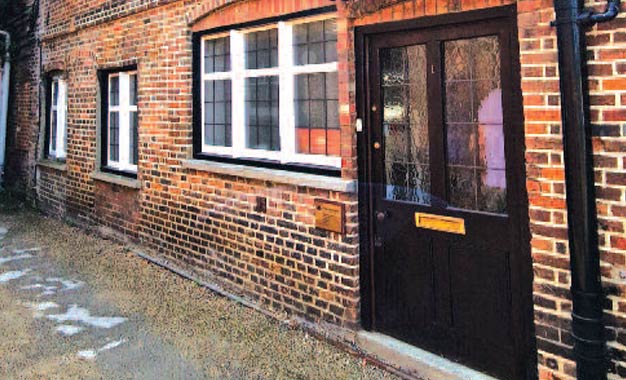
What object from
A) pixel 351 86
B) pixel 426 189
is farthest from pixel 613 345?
pixel 351 86

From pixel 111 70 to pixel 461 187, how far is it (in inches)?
252

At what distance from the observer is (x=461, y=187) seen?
3785 millimetres

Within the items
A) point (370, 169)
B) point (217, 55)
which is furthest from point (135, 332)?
point (217, 55)

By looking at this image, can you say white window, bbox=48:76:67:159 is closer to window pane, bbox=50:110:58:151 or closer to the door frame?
window pane, bbox=50:110:58:151

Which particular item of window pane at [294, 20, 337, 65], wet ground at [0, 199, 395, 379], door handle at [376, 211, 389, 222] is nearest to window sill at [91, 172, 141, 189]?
wet ground at [0, 199, 395, 379]

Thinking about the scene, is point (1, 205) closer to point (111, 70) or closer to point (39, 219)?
point (39, 219)

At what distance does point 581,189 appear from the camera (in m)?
2.88

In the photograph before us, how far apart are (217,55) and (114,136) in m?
3.11

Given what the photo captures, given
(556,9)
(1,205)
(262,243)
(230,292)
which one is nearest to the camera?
(556,9)

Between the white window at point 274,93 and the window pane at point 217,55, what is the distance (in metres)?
0.01

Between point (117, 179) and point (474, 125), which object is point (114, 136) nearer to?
point (117, 179)

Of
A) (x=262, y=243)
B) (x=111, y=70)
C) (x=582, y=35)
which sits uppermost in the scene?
(x=111, y=70)

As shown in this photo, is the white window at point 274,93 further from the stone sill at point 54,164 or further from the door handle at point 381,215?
the stone sill at point 54,164

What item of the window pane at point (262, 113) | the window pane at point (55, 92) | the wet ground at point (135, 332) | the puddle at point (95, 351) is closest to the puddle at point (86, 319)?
the wet ground at point (135, 332)
